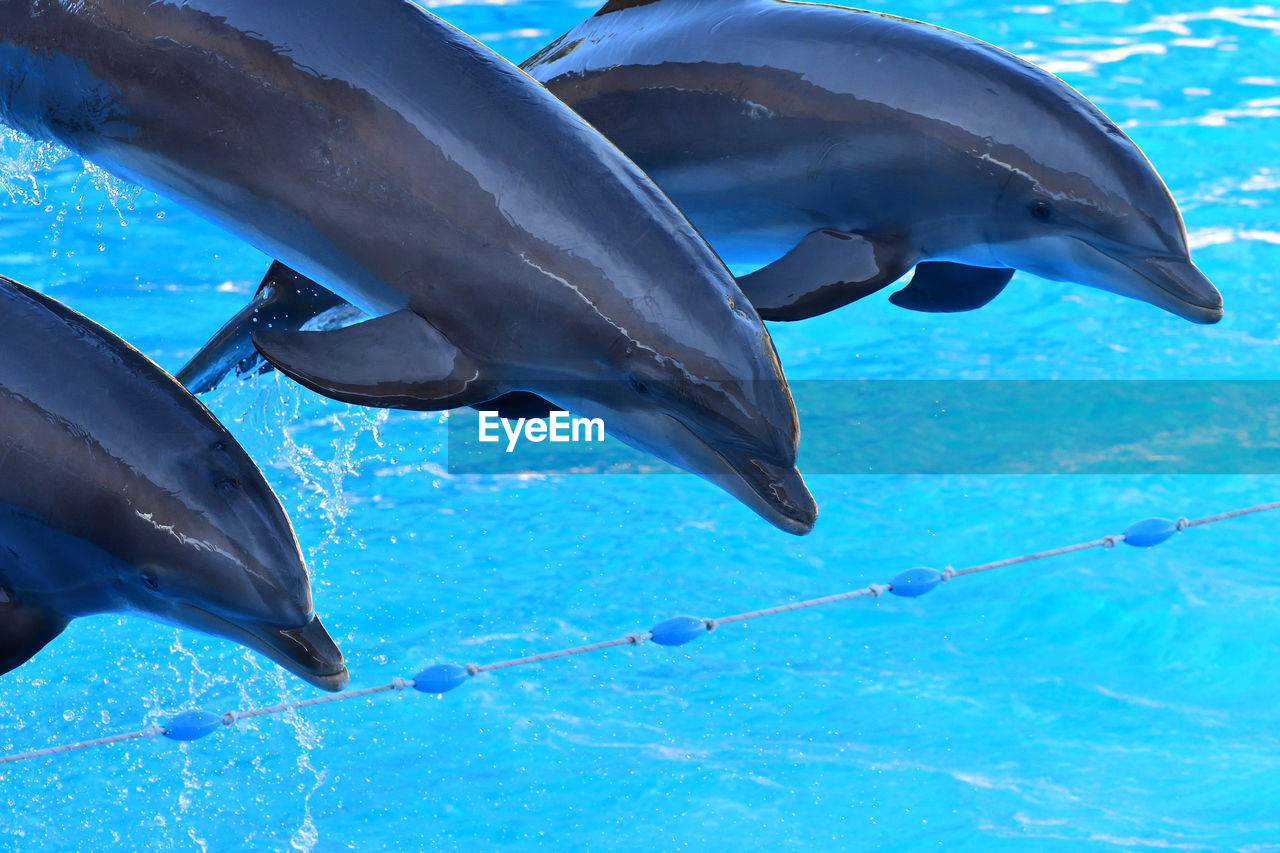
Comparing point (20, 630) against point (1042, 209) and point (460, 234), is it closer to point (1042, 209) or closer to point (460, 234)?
point (460, 234)

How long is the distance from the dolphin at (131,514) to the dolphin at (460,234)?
409 millimetres

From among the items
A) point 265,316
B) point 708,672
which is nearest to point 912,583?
point 708,672

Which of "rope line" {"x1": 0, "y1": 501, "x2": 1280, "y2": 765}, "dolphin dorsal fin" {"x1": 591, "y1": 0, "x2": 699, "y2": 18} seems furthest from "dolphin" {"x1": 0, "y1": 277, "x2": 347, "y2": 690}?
"dolphin dorsal fin" {"x1": 591, "y1": 0, "x2": 699, "y2": 18}

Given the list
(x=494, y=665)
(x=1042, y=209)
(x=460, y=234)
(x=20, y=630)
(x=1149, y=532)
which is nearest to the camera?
(x=460, y=234)

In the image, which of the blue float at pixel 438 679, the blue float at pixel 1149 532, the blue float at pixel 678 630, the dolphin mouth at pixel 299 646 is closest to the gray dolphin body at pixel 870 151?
the dolphin mouth at pixel 299 646

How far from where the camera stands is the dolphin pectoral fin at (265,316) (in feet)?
15.4

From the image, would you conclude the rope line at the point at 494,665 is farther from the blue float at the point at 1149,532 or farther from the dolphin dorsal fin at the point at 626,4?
the dolphin dorsal fin at the point at 626,4

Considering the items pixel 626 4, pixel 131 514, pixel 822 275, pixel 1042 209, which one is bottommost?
pixel 131 514

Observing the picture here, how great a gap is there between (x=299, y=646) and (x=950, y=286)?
2.57m

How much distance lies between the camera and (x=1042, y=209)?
4316 millimetres

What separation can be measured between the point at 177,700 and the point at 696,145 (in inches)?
160

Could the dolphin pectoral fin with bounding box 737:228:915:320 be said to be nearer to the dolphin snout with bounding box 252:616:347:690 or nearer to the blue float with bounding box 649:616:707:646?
the dolphin snout with bounding box 252:616:347:690

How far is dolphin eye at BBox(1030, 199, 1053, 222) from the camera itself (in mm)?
4301

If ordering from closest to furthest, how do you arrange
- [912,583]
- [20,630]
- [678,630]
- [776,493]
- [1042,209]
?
[776,493]
[20,630]
[1042,209]
[678,630]
[912,583]
